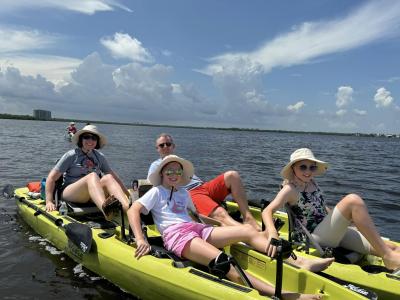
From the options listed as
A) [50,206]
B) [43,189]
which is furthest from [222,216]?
[43,189]

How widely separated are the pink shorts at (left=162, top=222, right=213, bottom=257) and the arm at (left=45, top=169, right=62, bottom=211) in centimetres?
290

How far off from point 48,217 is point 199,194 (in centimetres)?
256

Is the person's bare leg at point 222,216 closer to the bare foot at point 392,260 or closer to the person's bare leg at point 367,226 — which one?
the person's bare leg at point 367,226

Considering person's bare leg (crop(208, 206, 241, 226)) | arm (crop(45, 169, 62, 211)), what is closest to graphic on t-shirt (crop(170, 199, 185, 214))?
person's bare leg (crop(208, 206, 241, 226))

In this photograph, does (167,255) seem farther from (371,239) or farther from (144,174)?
(144,174)

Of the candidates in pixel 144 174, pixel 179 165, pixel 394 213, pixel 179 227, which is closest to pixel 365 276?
pixel 179 227

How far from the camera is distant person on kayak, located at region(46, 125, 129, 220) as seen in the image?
6.49m

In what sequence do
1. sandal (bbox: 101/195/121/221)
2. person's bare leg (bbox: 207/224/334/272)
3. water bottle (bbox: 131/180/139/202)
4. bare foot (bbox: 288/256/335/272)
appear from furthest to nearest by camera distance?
water bottle (bbox: 131/180/139/202), sandal (bbox: 101/195/121/221), person's bare leg (bbox: 207/224/334/272), bare foot (bbox: 288/256/335/272)

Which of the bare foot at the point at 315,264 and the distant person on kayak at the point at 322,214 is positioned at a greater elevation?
the distant person on kayak at the point at 322,214

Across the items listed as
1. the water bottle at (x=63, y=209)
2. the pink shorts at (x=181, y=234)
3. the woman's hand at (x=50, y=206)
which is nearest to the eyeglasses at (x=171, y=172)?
the pink shorts at (x=181, y=234)

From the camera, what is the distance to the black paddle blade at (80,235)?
555 centimetres

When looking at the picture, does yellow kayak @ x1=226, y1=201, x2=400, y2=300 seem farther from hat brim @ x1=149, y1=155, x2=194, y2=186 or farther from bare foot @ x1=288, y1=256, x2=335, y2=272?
hat brim @ x1=149, y1=155, x2=194, y2=186

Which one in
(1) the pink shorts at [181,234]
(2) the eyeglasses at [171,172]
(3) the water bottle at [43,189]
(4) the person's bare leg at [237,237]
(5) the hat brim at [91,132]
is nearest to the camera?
(1) the pink shorts at [181,234]

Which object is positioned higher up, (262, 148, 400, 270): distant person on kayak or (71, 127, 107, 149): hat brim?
(71, 127, 107, 149): hat brim
